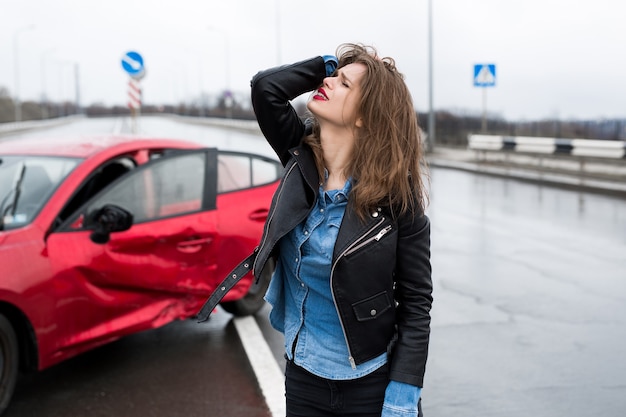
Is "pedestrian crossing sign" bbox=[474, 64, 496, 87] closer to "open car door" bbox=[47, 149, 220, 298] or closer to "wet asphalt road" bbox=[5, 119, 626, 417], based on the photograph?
"wet asphalt road" bbox=[5, 119, 626, 417]

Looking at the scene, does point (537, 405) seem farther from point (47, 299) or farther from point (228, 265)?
point (47, 299)

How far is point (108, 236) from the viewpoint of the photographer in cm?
491

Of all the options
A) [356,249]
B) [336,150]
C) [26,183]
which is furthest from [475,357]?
[356,249]

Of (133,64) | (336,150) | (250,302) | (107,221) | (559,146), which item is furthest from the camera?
(559,146)

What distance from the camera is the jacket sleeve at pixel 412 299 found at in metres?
2.34

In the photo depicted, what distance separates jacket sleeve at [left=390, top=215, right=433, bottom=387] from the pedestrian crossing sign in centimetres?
2162

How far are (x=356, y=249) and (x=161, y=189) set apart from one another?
11.4ft

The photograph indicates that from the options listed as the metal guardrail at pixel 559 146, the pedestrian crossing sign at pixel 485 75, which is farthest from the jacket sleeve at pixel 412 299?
the pedestrian crossing sign at pixel 485 75

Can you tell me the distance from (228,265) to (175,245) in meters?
Result: 0.49

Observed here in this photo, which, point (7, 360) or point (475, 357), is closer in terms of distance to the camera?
point (7, 360)

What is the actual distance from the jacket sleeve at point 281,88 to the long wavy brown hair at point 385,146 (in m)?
0.18

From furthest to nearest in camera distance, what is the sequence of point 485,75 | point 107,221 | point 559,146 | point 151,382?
point 485,75 < point 559,146 < point 151,382 < point 107,221

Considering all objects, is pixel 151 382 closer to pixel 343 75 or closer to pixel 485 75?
pixel 343 75

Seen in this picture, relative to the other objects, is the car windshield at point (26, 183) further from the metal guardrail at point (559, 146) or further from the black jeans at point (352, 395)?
the metal guardrail at point (559, 146)
